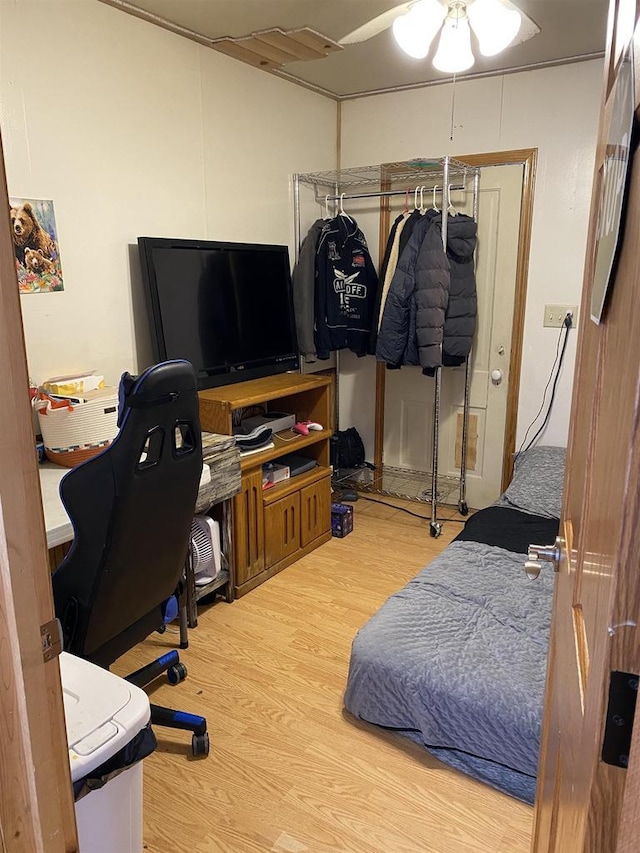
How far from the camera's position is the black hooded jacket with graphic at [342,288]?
3.60 metres

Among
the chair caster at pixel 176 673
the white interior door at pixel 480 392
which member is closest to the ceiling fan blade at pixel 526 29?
the white interior door at pixel 480 392

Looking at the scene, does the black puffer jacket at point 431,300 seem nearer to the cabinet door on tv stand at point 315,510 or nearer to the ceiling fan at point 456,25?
the cabinet door on tv stand at point 315,510

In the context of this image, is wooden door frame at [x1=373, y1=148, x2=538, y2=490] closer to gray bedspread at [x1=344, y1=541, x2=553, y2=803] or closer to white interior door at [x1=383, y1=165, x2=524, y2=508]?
white interior door at [x1=383, y1=165, x2=524, y2=508]

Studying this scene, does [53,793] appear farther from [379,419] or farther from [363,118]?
[363,118]

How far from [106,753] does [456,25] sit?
2.27 meters

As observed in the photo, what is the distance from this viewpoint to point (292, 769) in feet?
6.07

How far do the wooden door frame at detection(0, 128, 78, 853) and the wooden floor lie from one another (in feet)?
3.26

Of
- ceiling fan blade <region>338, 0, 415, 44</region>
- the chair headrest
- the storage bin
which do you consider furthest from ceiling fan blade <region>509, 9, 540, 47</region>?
the storage bin

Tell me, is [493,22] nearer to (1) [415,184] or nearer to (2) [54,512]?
(1) [415,184]

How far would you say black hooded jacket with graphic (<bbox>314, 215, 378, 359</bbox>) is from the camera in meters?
3.60

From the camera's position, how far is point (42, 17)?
2.19 m

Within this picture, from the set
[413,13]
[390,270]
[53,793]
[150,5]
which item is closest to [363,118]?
[390,270]

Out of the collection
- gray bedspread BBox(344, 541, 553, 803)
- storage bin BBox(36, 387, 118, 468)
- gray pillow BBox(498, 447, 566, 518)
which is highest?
storage bin BBox(36, 387, 118, 468)

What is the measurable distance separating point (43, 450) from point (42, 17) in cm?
149
